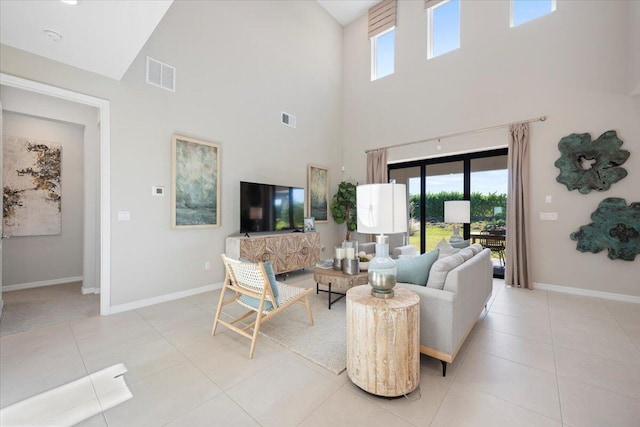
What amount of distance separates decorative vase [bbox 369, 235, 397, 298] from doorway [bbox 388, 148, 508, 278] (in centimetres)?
Answer: 413

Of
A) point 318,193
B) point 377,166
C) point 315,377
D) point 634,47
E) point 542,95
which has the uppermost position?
point 634,47

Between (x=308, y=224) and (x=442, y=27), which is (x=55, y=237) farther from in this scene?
(x=442, y=27)

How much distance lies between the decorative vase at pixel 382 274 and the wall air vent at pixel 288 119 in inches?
166

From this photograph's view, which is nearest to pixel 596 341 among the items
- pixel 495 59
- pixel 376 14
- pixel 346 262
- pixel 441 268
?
pixel 441 268

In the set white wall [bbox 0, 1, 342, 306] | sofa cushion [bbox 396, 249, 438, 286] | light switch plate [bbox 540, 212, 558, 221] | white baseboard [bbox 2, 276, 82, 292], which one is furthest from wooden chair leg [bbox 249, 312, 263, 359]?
light switch plate [bbox 540, 212, 558, 221]

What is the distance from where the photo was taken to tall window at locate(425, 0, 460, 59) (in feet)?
17.5

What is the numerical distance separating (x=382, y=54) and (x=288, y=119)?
309 centimetres

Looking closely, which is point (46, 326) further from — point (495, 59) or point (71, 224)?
point (495, 59)

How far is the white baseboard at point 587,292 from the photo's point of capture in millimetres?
3713

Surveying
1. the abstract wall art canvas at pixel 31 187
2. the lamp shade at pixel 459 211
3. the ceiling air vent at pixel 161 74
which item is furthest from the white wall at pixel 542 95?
the abstract wall art canvas at pixel 31 187

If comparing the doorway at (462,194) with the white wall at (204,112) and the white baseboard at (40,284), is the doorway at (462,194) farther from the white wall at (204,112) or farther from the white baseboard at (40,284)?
the white baseboard at (40,284)

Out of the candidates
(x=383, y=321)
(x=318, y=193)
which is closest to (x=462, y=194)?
(x=318, y=193)

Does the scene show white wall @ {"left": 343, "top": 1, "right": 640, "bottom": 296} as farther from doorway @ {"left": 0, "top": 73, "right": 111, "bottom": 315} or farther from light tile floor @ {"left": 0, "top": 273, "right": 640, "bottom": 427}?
doorway @ {"left": 0, "top": 73, "right": 111, "bottom": 315}

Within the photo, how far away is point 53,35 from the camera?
2.38 m
